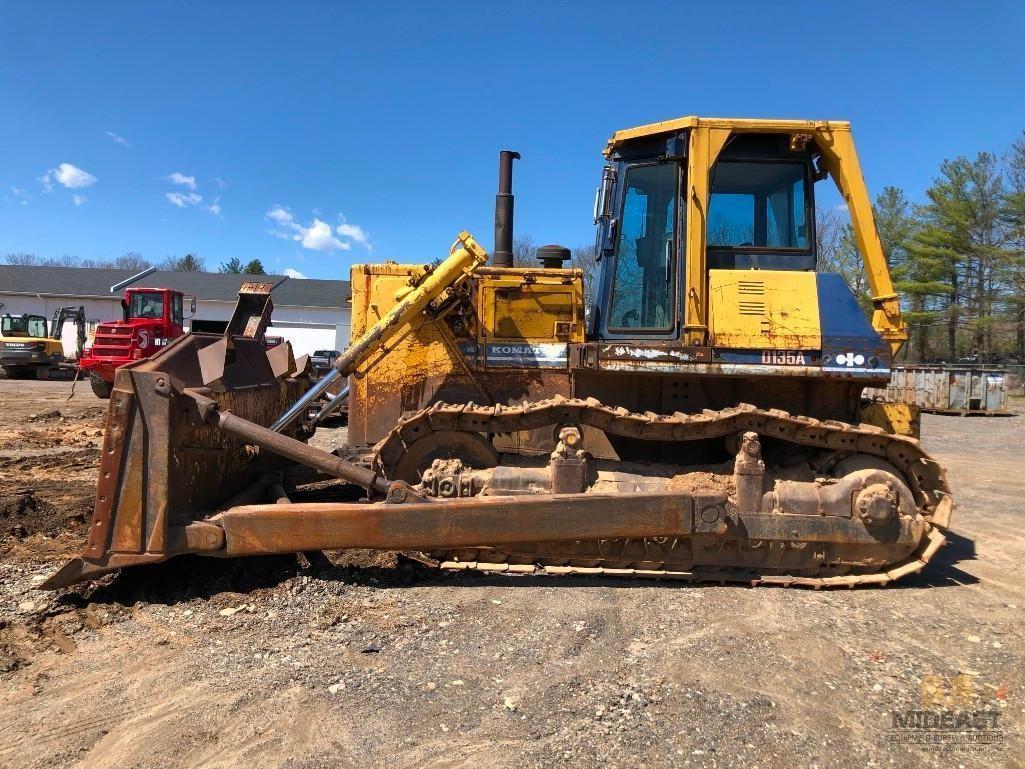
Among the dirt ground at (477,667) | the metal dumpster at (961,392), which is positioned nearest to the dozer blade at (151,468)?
the dirt ground at (477,667)

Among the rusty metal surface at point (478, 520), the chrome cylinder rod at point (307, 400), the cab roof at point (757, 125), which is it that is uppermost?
the cab roof at point (757, 125)

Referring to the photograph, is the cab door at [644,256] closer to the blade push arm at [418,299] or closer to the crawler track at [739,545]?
the crawler track at [739,545]

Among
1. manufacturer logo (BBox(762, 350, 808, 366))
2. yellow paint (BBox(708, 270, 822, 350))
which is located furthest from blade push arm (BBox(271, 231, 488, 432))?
manufacturer logo (BBox(762, 350, 808, 366))

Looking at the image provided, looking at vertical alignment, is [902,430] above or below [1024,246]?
below

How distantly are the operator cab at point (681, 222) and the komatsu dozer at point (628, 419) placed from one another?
2 cm

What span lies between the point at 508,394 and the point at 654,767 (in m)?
3.12

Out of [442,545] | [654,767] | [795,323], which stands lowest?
[654,767]

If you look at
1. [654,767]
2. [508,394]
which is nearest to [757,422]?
[508,394]

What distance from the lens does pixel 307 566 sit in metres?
4.40

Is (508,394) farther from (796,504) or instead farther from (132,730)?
(132,730)

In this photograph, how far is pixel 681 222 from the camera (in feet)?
15.4

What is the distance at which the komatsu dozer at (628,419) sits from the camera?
3.89 m

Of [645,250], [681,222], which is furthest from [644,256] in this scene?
[681,222]

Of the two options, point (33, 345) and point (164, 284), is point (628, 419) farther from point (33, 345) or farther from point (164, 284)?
point (164, 284)
